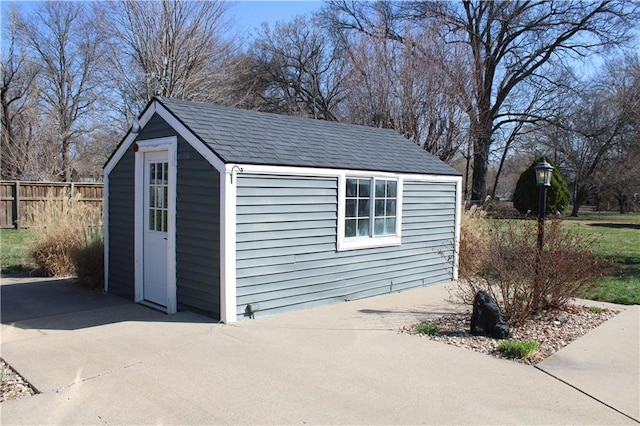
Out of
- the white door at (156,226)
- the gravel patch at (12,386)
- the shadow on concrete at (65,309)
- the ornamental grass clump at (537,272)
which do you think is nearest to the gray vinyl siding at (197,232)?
the shadow on concrete at (65,309)

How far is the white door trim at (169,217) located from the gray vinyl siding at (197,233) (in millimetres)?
67

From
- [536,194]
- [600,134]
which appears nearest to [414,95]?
[536,194]

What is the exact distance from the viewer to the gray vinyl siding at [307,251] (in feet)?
21.9

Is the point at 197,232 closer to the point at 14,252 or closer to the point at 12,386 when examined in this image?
the point at 12,386

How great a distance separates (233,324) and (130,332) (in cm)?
119

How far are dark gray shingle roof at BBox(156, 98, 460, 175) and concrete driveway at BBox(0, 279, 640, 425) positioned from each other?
2186 millimetres

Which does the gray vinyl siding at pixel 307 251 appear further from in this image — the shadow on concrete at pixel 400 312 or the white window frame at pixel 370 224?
the shadow on concrete at pixel 400 312

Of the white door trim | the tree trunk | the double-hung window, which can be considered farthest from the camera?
the tree trunk

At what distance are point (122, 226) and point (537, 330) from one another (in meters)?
6.20

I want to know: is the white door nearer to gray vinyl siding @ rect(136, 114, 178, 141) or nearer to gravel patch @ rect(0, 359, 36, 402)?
gray vinyl siding @ rect(136, 114, 178, 141)

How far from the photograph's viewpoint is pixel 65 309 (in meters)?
7.38

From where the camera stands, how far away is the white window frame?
782cm

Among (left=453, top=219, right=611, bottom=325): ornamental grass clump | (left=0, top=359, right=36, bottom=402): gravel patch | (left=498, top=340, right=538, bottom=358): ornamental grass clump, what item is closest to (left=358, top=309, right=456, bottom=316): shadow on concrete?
(left=453, top=219, right=611, bottom=325): ornamental grass clump

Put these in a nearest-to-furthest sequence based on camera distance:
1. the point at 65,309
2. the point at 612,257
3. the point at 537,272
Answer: the point at 537,272, the point at 65,309, the point at 612,257
